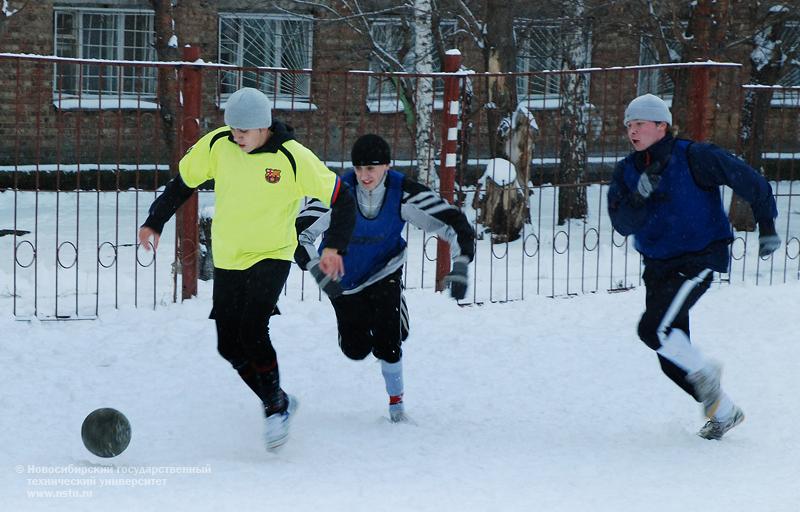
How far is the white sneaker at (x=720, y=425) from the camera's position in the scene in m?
5.81

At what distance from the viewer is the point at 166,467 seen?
5.20 m

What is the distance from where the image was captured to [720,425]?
581cm

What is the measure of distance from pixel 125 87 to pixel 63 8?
1.50m

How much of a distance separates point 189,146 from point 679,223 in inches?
148

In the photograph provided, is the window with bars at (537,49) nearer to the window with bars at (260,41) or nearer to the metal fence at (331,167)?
the metal fence at (331,167)

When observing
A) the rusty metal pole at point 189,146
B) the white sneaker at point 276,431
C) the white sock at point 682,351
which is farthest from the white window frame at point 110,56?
the white sock at point 682,351

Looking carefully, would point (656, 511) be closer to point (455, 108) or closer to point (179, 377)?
point (179, 377)

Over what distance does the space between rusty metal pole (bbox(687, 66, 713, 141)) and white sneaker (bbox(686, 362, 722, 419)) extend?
12.4ft

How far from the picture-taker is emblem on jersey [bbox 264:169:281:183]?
17.6 ft

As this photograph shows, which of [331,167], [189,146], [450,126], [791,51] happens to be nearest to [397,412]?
[189,146]

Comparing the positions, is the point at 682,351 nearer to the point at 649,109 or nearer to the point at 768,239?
the point at 768,239

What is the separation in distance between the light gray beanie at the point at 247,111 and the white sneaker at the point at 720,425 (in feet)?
8.59

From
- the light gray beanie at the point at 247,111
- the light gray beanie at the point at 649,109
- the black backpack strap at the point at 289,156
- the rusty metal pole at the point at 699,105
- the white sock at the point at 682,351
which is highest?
the rusty metal pole at the point at 699,105

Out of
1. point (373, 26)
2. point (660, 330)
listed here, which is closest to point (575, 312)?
point (660, 330)
